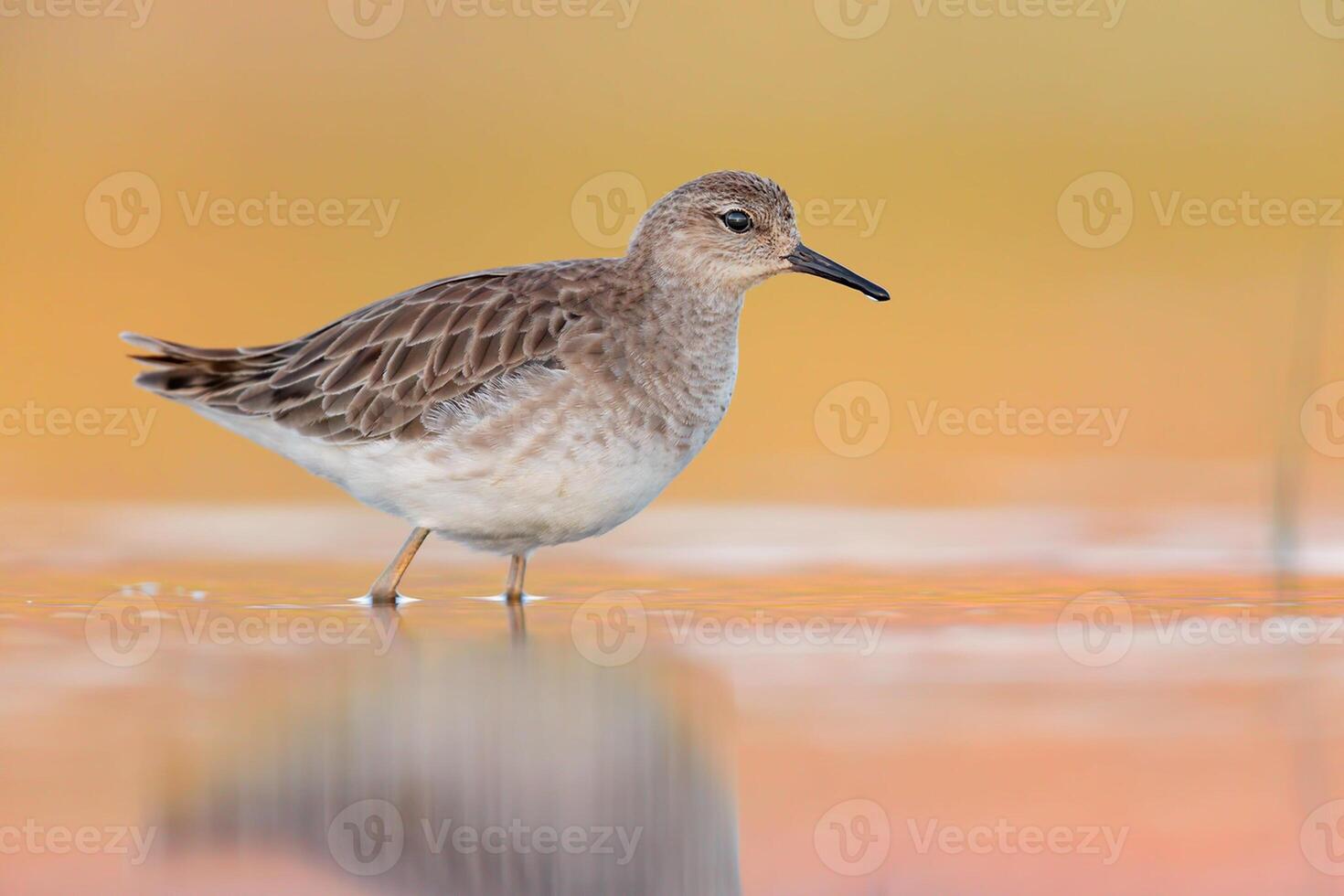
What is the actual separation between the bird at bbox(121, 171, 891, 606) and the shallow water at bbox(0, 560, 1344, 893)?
0.53 m

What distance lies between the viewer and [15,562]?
948 cm

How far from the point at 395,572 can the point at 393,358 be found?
1070 mm

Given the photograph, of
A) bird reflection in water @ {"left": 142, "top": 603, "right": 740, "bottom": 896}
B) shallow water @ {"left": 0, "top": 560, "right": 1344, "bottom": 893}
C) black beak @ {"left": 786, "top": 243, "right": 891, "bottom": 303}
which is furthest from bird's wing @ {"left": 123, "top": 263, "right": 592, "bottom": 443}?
bird reflection in water @ {"left": 142, "top": 603, "right": 740, "bottom": 896}

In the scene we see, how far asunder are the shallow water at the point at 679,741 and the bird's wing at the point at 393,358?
0.94 m

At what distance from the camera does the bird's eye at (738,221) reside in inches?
350

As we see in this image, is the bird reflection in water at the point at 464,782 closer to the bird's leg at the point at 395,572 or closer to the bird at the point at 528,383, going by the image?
the bird at the point at 528,383

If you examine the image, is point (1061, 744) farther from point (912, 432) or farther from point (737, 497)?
point (912, 432)

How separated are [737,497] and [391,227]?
6484mm

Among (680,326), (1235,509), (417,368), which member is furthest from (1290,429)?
(417,368)

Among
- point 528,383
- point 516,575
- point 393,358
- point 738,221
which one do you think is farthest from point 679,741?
point 738,221

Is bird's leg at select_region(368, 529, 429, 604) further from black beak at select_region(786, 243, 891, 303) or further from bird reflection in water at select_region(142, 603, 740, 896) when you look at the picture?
black beak at select_region(786, 243, 891, 303)

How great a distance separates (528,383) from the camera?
830 centimetres

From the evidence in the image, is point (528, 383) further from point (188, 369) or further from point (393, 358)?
point (188, 369)

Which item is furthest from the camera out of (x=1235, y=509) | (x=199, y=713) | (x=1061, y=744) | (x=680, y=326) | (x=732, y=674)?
(x=1235, y=509)
